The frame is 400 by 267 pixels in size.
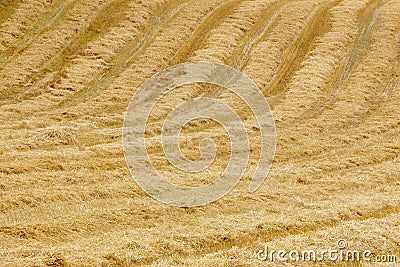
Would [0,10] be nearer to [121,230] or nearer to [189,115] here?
[189,115]

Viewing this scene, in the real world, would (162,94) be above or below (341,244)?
above

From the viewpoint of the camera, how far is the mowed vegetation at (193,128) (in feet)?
38.8

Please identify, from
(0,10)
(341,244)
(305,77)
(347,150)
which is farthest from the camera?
(0,10)

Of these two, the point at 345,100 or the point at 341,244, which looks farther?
the point at 345,100

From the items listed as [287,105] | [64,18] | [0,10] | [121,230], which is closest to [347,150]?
[287,105]

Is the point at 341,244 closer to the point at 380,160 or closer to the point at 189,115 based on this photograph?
the point at 380,160

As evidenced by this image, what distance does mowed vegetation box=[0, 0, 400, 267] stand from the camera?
38.8 ft

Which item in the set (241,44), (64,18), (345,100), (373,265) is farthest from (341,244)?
(64,18)

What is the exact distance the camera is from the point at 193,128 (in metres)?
23.7

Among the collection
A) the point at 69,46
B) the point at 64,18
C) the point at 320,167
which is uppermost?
the point at 64,18

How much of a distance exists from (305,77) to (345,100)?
4056 millimetres

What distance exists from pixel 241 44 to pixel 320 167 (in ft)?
65.7

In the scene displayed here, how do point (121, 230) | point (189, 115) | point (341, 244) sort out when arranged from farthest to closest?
point (189, 115) < point (121, 230) < point (341, 244)

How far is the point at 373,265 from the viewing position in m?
10.3
